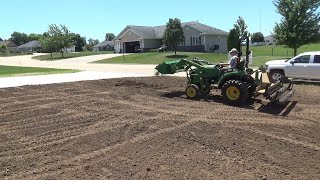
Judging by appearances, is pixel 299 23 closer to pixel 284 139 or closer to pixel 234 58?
pixel 234 58

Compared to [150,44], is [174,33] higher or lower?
higher

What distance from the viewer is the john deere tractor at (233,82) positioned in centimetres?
1192

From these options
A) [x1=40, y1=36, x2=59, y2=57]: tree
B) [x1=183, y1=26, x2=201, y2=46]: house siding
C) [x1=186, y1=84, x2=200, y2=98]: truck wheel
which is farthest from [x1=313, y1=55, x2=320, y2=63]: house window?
[x1=40, y1=36, x2=59, y2=57]: tree

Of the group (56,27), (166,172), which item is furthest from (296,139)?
(56,27)

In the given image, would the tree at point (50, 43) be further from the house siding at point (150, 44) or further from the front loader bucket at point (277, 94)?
the front loader bucket at point (277, 94)

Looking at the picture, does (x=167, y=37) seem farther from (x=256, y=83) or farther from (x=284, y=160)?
(x=284, y=160)

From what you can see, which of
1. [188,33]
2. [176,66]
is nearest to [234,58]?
[176,66]

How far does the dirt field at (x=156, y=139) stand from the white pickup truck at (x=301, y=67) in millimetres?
5511

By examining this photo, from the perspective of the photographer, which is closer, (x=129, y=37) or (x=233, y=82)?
(x=233, y=82)

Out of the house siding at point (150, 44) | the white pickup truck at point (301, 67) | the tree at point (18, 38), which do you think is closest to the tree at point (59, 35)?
the house siding at point (150, 44)

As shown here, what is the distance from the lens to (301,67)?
62.1 feet

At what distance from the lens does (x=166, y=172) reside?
6344 millimetres

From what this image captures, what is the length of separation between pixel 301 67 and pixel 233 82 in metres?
8.34

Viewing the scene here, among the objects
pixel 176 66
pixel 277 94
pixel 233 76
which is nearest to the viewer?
pixel 277 94
